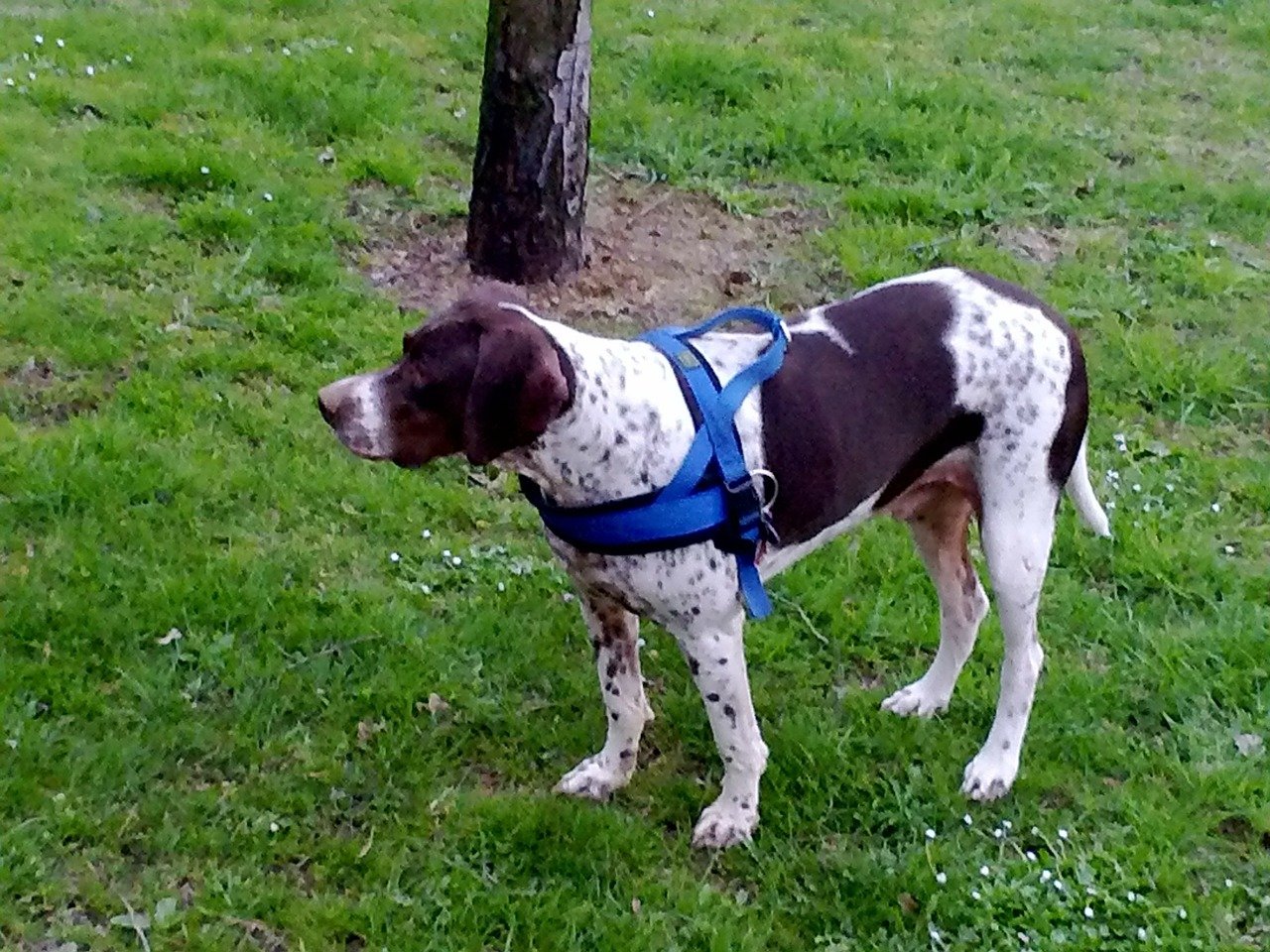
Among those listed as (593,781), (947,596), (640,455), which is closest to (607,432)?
(640,455)

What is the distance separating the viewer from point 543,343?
3.08 m

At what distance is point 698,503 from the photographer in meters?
3.29

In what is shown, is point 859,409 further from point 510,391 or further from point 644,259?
point 644,259

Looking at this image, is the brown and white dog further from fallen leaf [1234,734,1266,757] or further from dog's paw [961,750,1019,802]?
fallen leaf [1234,734,1266,757]

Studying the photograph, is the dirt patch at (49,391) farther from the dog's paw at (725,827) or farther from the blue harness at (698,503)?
the dog's paw at (725,827)

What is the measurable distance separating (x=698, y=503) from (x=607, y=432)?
10.0 inches

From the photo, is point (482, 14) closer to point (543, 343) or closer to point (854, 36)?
point (854, 36)

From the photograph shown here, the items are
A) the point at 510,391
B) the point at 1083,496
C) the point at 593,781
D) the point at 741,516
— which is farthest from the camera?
the point at 1083,496

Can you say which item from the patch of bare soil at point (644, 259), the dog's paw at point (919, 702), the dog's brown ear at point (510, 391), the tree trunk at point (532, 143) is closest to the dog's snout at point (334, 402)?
the dog's brown ear at point (510, 391)

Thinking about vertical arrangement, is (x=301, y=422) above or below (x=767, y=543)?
below

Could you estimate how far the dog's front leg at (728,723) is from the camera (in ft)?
11.4

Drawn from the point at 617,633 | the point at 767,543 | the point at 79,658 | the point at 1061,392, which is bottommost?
the point at 79,658

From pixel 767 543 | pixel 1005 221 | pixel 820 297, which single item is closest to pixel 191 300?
pixel 820 297

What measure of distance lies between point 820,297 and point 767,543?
3.04m
